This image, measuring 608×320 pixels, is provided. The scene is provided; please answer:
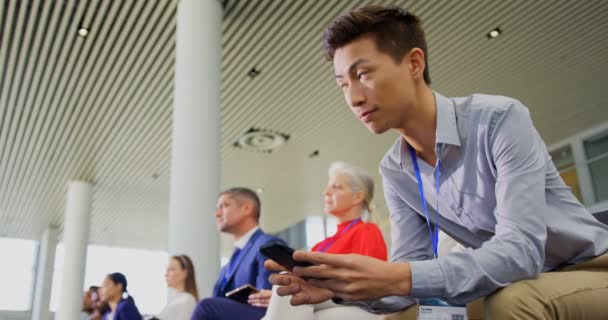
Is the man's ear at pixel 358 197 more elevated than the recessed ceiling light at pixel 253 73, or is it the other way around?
the recessed ceiling light at pixel 253 73

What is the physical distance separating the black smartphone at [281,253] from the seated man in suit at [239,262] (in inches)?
79.0

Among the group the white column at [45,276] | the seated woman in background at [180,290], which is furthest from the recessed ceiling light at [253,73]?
the white column at [45,276]

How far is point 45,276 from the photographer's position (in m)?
18.0

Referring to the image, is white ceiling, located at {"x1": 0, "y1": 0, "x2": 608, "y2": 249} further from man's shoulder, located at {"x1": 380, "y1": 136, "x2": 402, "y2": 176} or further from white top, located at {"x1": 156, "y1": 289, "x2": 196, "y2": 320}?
man's shoulder, located at {"x1": 380, "y1": 136, "x2": 402, "y2": 176}

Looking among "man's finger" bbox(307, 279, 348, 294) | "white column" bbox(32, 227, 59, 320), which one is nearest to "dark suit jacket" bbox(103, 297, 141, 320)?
"man's finger" bbox(307, 279, 348, 294)

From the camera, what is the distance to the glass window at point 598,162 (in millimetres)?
9343

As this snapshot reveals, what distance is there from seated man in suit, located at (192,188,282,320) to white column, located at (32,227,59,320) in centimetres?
1553

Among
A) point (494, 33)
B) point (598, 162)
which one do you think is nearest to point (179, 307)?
point (494, 33)

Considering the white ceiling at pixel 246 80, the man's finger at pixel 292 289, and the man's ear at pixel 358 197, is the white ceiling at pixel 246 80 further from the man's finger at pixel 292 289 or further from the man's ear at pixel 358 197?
the man's finger at pixel 292 289

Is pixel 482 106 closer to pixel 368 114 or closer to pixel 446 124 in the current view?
pixel 446 124

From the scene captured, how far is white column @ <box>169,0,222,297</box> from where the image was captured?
564 cm

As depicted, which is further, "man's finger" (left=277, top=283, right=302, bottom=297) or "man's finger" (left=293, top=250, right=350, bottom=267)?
"man's finger" (left=277, top=283, right=302, bottom=297)

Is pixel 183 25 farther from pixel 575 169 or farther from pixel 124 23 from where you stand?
pixel 575 169

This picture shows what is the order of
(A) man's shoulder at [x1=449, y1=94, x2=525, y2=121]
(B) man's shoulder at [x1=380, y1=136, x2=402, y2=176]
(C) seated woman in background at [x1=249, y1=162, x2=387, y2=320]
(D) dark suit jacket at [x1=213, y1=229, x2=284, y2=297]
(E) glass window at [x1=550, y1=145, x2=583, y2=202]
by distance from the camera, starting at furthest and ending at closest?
(E) glass window at [x1=550, y1=145, x2=583, y2=202] < (D) dark suit jacket at [x1=213, y1=229, x2=284, y2=297] < (C) seated woman in background at [x1=249, y1=162, x2=387, y2=320] < (B) man's shoulder at [x1=380, y1=136, x2=402, y2=176] < (A) man's shoulder at [x1=449, y1=94, x2=525, y2=121]
